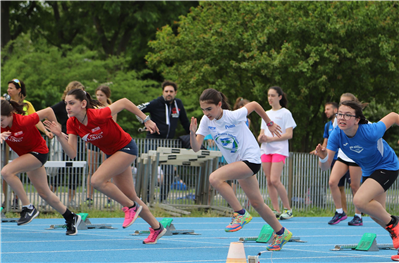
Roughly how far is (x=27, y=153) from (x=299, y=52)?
14467mm

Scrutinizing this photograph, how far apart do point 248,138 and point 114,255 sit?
7.15 feet

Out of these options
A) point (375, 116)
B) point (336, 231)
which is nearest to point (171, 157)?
point (336, 231)

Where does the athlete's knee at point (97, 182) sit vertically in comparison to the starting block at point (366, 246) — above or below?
above

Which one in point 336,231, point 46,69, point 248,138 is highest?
point 46,69

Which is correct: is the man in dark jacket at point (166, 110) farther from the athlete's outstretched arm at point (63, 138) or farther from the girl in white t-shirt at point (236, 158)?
the girl in white t-shirt at point (236, 158)

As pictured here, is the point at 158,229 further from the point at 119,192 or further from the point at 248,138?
the point at 248,138

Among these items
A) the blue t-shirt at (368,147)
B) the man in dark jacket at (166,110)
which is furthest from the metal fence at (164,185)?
the blue t-shirt at (368,147)

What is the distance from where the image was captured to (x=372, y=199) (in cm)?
686

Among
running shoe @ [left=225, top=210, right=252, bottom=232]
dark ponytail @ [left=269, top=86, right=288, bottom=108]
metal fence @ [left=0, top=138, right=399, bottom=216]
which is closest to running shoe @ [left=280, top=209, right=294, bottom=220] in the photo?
metal fence @ [left=0, top=138, right=399, bottom=216]

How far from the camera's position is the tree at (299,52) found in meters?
20.6

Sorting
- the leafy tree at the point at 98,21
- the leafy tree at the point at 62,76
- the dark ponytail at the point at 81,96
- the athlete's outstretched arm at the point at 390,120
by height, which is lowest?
the athlete's outstretched arm at the point at 390,120

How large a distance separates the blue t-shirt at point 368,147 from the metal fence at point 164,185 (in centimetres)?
531

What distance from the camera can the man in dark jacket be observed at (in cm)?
1220

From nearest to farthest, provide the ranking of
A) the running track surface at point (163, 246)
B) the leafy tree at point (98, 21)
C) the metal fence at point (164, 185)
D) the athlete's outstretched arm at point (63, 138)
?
the running track surface at point (163, 246) → the athlete's outstretched arm at point (63, 138) → the metal fence at point (164, 185) → the leafy tree at point (98, 21)
